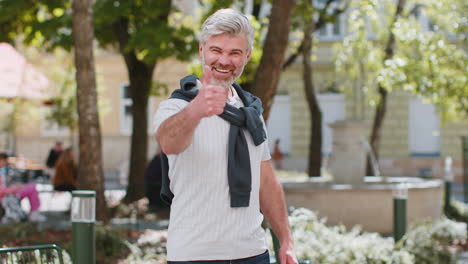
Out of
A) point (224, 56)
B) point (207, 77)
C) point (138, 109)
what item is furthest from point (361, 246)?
point (138, 109)

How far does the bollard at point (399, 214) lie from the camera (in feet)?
26.8

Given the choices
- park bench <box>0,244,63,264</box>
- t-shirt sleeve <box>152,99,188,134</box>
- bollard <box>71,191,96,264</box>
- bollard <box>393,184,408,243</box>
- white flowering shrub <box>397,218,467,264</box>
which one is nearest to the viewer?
t-shirt sleeve <box>152,99,188,134</box>

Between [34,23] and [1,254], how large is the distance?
10.3 m

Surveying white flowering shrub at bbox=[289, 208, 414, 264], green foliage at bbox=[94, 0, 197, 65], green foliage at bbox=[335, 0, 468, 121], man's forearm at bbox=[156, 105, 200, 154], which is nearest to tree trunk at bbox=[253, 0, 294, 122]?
white flowering shrub at bbox=[289, 208, 414, 264]

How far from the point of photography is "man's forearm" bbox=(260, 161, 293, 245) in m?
3.03

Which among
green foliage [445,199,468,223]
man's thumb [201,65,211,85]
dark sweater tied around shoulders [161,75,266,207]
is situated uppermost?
man's thumb [201,65,211,85]

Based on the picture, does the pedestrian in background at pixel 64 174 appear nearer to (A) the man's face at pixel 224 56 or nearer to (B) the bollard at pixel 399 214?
(B) the bollard at pixel 399 214

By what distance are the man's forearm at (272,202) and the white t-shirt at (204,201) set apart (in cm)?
32

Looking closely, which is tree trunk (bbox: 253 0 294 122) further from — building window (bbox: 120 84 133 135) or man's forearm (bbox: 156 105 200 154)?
building window (bbox: 120 84 133 135)

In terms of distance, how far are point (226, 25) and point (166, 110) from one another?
0.36m

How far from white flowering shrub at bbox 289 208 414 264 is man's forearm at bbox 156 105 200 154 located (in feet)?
14.1

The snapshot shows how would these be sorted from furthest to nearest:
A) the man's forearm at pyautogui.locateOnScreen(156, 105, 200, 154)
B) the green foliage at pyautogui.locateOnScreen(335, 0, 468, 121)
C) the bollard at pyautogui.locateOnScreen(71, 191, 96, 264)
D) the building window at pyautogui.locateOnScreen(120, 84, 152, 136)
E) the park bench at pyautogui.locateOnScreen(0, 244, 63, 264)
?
the building window at pyautogui.locateOnScreen(120, 84, 152, 136), the green foliage at pyautogui.locateOnScreen(335, 0, 468, 121), the bollard at pyautogui.locateOnScreen(71, 191, 96, 264), the park bench at pyautogui.locateOnScreen(0, 244, 63, 264), the man's forearm at pyautogui.locateOnScreen(156, 105, 200, 154)

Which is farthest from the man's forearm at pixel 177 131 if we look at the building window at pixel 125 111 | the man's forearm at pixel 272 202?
the building window at pixel 125 111

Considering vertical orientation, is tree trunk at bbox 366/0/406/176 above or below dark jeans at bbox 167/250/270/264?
above
